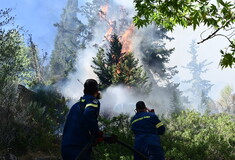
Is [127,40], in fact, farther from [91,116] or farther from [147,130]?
[91,116]

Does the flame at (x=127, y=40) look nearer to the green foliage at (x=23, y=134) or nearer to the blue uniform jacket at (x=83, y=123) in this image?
the green foliage at (x=23, y=134)

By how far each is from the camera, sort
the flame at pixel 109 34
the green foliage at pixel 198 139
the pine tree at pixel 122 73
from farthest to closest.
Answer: the flame at pixel 109 34
the pine tree at pixel 122 73
the green foliage at pixel 198 139

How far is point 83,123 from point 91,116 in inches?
6.8

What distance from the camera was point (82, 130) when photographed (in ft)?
12.7

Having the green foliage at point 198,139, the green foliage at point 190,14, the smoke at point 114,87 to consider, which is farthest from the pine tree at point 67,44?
the green foliage at point 190,14

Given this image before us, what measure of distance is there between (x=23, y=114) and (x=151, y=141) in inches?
221

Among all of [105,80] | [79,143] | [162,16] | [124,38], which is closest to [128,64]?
[105,80]

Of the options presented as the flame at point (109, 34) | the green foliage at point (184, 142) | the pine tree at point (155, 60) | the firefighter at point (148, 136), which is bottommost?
the firefighter at point (148, 136)

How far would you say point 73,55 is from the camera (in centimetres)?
5619

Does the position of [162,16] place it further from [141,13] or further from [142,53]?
[142,53]

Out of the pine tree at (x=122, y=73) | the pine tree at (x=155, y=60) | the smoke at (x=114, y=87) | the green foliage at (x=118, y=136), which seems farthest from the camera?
the pine tree at (x=155, y=60)

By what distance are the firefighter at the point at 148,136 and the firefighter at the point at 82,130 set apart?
5.90 feet

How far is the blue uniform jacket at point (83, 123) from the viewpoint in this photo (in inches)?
149

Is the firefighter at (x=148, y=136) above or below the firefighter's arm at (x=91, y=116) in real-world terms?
above
